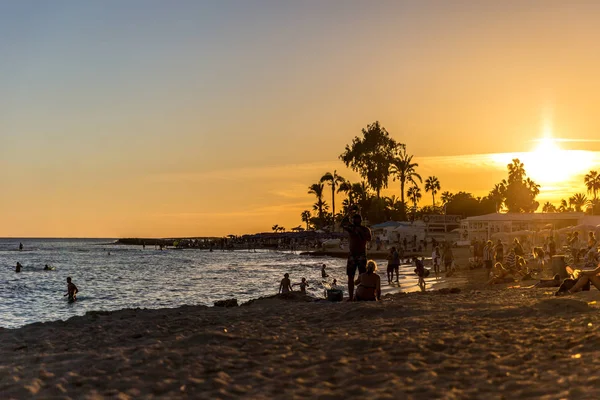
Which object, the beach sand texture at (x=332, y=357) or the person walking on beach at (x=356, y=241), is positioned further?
the person walking on beach at (x=356, y=241)

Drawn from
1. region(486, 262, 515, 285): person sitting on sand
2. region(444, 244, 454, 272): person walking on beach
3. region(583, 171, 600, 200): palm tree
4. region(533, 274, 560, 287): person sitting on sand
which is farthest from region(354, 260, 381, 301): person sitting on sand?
region(583, 171, 600, 200): palm tree

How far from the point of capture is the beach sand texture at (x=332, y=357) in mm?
6211

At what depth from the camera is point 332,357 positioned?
24.5 ft

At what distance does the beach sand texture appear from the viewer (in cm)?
621

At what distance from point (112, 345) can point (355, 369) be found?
427 cm

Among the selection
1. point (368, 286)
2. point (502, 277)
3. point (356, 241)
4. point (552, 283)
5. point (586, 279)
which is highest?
point (356, 241)

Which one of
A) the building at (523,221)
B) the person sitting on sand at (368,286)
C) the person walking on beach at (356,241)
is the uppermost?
the building at (523,221)

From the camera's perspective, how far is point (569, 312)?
1008cm

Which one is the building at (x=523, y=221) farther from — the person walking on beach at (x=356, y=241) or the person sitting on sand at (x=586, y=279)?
the person walking on beach at (x=356, y=241)

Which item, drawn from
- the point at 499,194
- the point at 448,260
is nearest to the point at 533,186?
the point at 499,194

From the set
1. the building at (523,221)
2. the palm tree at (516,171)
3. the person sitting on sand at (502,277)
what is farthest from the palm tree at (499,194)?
the person sitting on sand at (502,277)

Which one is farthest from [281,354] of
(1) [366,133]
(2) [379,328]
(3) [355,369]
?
(1) [366,133]

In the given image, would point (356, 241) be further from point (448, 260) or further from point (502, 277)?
point (448, 260)

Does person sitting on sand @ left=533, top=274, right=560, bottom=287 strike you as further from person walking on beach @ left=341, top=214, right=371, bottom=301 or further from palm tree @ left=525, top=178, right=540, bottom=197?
palm tree @ left=525, top=178, right=540, bottom=197
